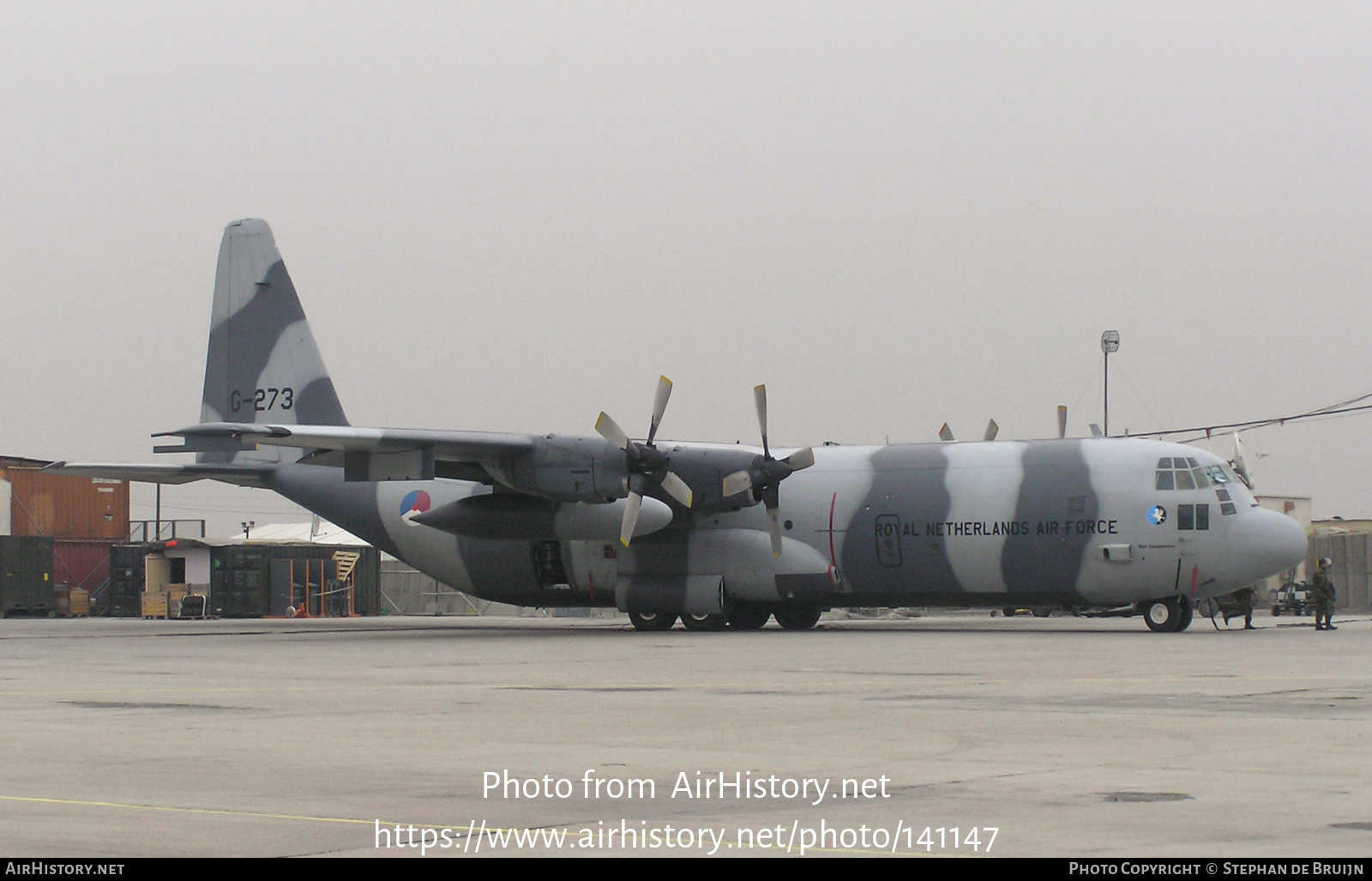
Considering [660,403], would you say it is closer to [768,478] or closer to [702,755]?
[768,478]

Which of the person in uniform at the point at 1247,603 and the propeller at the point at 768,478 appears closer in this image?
the propeller at the point at 768,478

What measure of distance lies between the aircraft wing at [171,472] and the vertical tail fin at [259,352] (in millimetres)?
490

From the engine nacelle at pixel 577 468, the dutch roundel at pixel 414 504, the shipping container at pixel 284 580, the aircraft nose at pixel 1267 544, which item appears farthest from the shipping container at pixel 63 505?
the aircraft nose at pixel 1267 544

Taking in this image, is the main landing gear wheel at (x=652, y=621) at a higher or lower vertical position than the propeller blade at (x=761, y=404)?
lower

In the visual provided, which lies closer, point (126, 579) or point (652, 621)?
point (652, 621)

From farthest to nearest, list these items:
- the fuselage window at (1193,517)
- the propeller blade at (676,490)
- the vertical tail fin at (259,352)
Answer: the vertical tail fin at (259,352) < the propeller blade at (676,490) < the fuselage window at (1193,517)

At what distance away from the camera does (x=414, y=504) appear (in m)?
37.0

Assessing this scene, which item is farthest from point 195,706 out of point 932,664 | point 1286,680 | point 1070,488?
point 1070,488

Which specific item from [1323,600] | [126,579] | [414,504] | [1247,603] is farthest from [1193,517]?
[126,579]

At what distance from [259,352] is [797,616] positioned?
14.7 m

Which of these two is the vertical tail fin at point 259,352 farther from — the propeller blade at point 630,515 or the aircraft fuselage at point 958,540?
the propeller blade at point 630,515

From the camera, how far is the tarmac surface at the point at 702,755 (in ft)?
25.0

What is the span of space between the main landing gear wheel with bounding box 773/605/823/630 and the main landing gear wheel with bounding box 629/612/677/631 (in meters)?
2.46

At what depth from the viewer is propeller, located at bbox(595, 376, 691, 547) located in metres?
31.1
